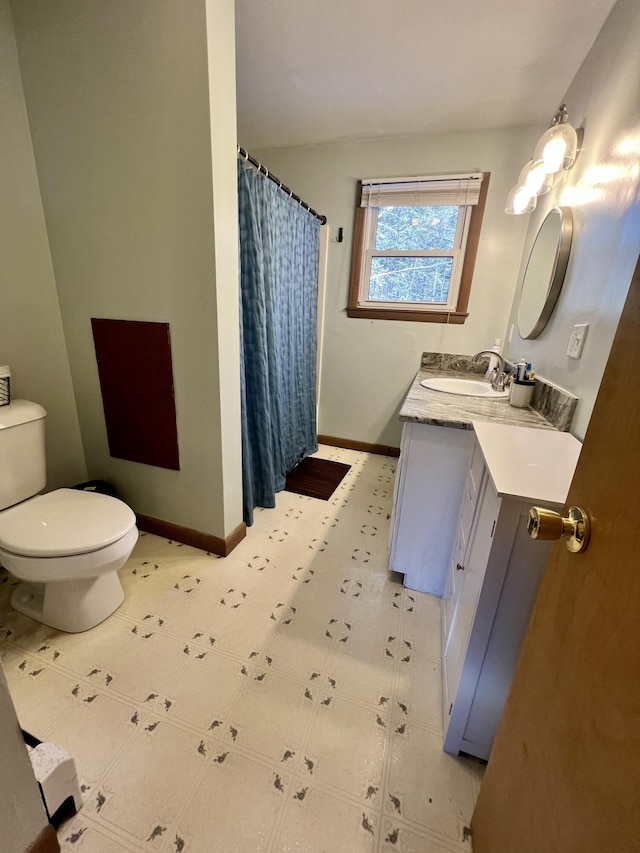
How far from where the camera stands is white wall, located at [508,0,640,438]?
103cm

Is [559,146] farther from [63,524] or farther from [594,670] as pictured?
[63,524]

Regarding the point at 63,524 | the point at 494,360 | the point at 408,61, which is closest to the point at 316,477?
the point at 494,360

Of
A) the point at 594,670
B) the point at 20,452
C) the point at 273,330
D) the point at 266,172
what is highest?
the point at 266,172

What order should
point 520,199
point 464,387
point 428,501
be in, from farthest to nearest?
point 464,387, point 520,199, point 428,501

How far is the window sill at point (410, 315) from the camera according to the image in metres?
2.46

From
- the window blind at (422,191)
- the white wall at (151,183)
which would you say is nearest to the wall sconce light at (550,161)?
the window blind at (422,191)

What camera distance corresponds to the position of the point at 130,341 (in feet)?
4.97

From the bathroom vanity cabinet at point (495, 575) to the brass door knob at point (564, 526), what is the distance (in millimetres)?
194

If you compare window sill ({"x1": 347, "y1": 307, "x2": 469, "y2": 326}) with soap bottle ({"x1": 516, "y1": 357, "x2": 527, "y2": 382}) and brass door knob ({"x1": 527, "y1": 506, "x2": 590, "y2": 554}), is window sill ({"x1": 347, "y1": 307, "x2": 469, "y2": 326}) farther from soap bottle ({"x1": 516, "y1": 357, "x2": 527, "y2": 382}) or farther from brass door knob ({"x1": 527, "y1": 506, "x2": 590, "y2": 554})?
brass door knob ({"x1": 527, "y1": 506, "x2": 590, "y2": 554})

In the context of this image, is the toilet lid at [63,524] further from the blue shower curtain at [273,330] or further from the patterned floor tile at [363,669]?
the patterned floor tile at [363,669]

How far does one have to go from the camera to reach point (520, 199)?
1.72 metres

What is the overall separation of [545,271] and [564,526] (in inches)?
62.7

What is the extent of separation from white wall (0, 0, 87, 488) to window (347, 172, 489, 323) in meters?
1.89

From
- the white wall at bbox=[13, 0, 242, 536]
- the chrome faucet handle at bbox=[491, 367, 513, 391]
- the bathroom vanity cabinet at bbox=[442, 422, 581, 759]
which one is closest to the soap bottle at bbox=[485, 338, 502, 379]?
the chrome faucet handle at bbox=[491, 367, 513, 391]
